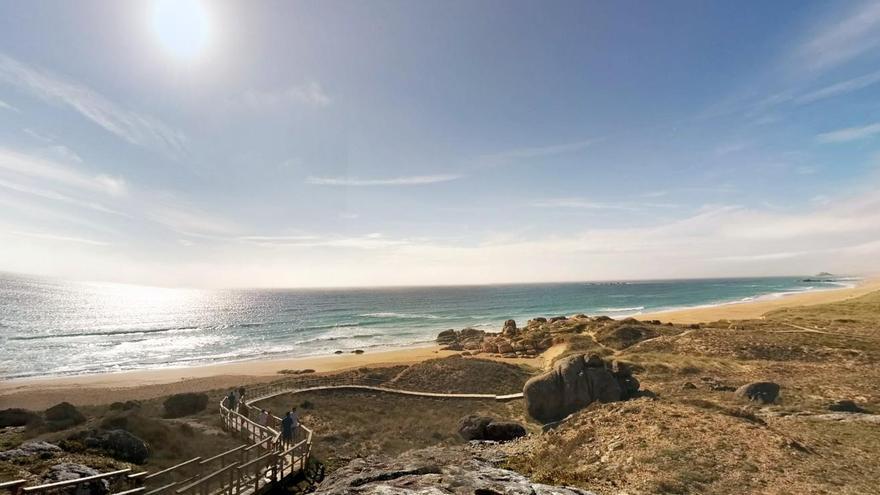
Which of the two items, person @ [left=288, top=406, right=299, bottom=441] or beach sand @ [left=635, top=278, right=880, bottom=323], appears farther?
beach sand @ [left=635, top=278, right=880, bottom=323]

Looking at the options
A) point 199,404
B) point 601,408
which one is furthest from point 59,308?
point 601,408

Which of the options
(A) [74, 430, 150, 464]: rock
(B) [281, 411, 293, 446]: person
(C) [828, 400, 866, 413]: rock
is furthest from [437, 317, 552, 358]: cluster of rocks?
(A) [74, 430, 150, 464]: rock

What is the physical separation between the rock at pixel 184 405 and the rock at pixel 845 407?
36329 millimetres

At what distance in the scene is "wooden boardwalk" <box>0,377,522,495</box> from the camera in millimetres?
12258

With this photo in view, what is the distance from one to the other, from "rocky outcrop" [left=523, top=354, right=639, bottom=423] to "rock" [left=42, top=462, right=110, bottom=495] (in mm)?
21383

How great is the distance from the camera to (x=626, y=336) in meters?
43.7

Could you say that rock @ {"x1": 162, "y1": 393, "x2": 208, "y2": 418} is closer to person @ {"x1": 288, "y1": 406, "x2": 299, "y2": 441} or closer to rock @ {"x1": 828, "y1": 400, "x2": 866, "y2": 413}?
person @ {"x1": 288, "y1": 406, "x2": 299, "y2": 441}

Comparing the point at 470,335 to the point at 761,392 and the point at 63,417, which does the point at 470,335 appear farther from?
the point at 63,417

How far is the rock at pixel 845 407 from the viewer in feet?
63.4

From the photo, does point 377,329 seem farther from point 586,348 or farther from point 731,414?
point 731,414

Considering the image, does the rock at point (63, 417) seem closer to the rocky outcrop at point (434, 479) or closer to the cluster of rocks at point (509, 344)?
the rocky outcrop at point (434, 479)

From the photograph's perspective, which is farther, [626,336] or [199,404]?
[626,336]

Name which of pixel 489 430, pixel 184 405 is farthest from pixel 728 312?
pixel 184 405

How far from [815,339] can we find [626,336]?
15.1m
